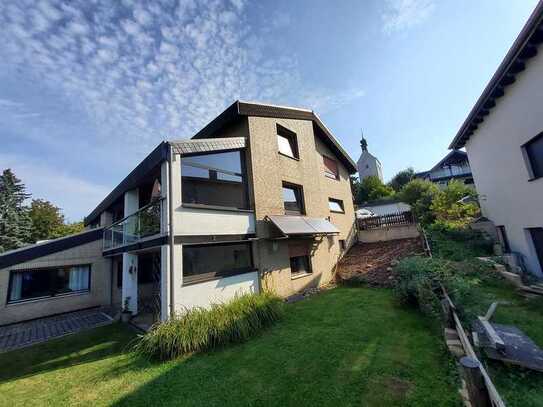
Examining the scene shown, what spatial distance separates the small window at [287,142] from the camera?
14918mm

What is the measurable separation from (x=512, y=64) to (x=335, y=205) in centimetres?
1250

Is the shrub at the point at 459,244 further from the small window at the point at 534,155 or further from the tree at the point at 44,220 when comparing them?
the tree at the point at 44,220

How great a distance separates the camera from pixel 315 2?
10492 mm

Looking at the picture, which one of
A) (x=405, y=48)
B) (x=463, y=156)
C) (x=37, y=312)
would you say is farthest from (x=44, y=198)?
(x=463, y=156)

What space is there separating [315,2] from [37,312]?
883 inches

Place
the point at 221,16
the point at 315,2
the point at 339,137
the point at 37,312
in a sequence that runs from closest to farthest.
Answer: the point at 221,16
the point at 315,2
the point at 37,312
the point at 339,137

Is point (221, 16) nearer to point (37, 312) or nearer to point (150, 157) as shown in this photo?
point (150, 157)

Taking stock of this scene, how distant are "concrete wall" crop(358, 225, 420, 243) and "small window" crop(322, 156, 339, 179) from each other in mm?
5930

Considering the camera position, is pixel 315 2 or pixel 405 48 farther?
pixel 405 48

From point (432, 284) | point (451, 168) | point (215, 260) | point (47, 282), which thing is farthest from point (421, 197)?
point (47, 282)

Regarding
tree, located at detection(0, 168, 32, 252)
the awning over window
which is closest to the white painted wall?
the awning over window

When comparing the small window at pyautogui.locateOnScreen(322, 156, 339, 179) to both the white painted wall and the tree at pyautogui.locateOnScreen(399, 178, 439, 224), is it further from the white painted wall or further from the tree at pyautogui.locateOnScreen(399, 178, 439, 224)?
the white painted wall

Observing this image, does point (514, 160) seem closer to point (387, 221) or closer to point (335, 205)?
point (387, 221)

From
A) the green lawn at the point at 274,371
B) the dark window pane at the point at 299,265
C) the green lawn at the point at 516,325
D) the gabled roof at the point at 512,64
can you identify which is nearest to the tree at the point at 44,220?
the green lawn at the point at 274,371
